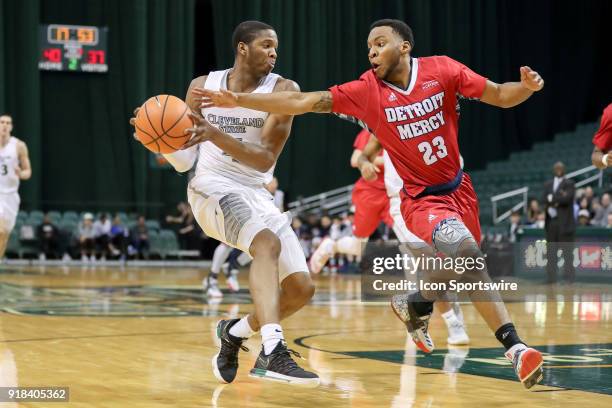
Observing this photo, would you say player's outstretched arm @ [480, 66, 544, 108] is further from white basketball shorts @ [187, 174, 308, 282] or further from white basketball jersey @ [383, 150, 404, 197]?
white basketball jersey @ [383, 150, 404, 197]

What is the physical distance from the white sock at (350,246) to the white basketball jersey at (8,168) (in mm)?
4009

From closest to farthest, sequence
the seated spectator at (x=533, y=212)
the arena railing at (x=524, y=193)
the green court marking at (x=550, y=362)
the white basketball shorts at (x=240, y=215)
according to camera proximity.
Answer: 1. the white basketball shorts at (x=240, y=215)
2. the green court marking at (x=550, y=362)
3. the seated spectator at (x=533, y=212)
4. the arena railing at (x=524, y=193)

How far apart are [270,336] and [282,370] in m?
0.22

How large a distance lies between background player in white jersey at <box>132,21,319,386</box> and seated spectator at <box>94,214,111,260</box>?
17.5 metres

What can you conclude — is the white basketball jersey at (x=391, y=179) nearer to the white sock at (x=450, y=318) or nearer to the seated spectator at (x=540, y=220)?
the white sock at (x=450, y=318)

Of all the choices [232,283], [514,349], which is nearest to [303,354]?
[514,349]

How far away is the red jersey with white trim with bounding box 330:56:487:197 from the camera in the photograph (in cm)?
515

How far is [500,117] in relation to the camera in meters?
28.2

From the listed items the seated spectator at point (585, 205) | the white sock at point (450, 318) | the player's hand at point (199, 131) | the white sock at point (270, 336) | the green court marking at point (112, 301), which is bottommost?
the green court marking at point (112, 301)

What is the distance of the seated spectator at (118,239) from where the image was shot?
2247 cm

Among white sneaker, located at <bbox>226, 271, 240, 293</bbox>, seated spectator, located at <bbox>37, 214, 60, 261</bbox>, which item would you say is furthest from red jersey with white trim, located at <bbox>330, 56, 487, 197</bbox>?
seated spectator, located at <bbox>37, 214, 60, 261</bbox>

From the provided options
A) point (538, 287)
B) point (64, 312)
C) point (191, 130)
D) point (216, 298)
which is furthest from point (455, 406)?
point (538, 287)

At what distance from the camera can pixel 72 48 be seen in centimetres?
2431


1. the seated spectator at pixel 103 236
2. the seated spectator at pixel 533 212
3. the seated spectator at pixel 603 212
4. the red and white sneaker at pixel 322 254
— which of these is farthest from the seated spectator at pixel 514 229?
the seated spectator at pixel 103 236
